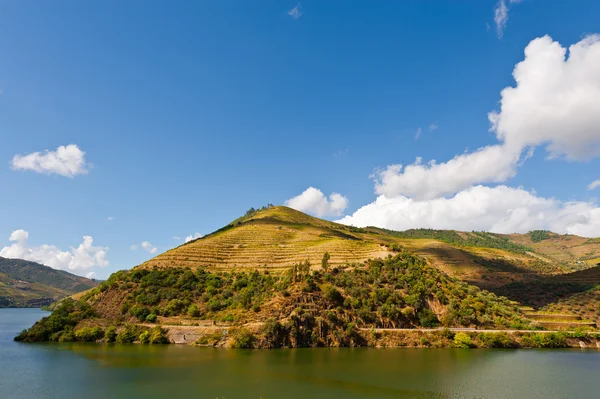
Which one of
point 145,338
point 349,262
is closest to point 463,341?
point 349,262

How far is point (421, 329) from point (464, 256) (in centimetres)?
12054

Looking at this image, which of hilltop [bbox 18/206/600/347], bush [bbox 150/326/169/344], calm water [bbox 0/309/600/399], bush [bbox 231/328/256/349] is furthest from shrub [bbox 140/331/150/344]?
bush [bbox 231/328/256/349]

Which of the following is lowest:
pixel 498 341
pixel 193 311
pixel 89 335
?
pixel 89 335

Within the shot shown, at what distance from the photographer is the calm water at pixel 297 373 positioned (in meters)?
39.5

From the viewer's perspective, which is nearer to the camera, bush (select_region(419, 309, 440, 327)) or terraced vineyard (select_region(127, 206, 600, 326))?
bush (select_region(419, 309, 440, 327))

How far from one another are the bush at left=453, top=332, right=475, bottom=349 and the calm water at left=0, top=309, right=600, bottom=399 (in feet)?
13.7

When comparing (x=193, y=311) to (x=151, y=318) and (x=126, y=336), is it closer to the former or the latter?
(x=151, y=318)

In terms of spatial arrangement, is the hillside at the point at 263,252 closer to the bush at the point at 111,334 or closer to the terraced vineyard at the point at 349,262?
the terraced vineyard at the point at 349,262

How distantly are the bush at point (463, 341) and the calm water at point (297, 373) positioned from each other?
13.7 feet

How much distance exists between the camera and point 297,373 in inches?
1866

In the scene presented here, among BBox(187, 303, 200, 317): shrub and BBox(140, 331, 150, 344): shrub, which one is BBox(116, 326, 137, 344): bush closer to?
BBox(140, 331, 150, 344): shrub

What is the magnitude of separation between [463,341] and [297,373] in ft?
130

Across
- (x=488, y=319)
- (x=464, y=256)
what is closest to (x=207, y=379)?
(x=488, y=319)

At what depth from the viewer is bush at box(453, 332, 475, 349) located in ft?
223
